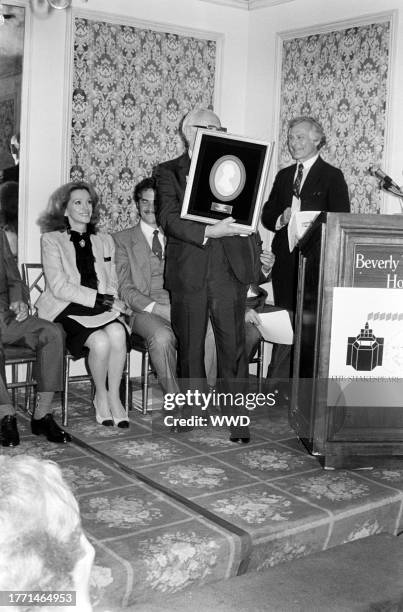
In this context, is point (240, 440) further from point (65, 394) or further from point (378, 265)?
point (378, 265)

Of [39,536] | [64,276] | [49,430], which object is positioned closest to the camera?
[39,536]

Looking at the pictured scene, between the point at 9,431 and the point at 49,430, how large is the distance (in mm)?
220

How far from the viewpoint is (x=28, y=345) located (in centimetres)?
412

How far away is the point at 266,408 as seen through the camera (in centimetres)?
484

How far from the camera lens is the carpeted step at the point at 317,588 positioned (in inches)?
61.9

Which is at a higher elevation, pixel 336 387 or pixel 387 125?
pixel 387 125

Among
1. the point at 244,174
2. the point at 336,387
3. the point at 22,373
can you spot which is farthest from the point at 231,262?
the point at 22,373

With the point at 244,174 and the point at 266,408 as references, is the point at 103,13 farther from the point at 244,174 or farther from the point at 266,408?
the point at 266,408

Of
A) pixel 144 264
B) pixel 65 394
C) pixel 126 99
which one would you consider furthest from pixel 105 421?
pixel 126 99

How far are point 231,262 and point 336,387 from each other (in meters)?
0.96

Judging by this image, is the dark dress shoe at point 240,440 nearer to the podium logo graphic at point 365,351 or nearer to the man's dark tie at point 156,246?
the podium logo graphic at point 365,351

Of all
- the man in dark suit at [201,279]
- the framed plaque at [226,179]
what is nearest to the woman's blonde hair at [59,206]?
the man in dark suit at [201,279]

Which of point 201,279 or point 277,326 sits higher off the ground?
point 201,279

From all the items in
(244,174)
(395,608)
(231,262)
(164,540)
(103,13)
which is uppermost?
(103,13)
